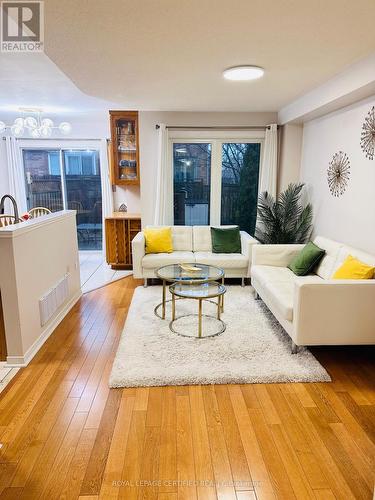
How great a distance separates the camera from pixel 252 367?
2691mm

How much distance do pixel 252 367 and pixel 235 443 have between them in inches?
31.3

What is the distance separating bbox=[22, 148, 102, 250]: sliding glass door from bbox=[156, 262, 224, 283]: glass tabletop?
11.3 ft

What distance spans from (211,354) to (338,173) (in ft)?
8.58

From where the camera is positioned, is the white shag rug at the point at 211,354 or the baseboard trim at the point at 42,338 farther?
the baseboard trim at the point at 42,338

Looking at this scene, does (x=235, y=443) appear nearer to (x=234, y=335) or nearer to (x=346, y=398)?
(x=346, y=398)

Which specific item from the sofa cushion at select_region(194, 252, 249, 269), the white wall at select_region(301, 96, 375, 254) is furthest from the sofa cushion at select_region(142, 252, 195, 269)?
the white wall at select_region(301, 96, 375, 254)

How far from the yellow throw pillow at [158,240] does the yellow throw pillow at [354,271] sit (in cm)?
249

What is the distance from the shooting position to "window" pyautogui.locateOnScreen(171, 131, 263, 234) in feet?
17.7

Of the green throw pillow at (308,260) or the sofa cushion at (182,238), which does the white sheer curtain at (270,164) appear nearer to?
the sofa cushion at (182,238)

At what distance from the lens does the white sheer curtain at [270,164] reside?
5.18m

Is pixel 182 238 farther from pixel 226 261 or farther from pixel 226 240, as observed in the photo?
pixel 226 261

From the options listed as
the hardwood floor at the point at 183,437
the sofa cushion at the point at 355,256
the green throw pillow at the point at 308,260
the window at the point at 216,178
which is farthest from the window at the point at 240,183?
the hardwood floor at the point at 183,437

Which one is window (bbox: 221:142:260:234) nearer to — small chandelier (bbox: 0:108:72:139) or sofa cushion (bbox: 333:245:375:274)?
sofa cushion (bbox: 333:245:375:274)

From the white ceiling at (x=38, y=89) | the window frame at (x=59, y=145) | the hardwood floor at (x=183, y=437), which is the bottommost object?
the hardwood floor at (x=183, y=437)
